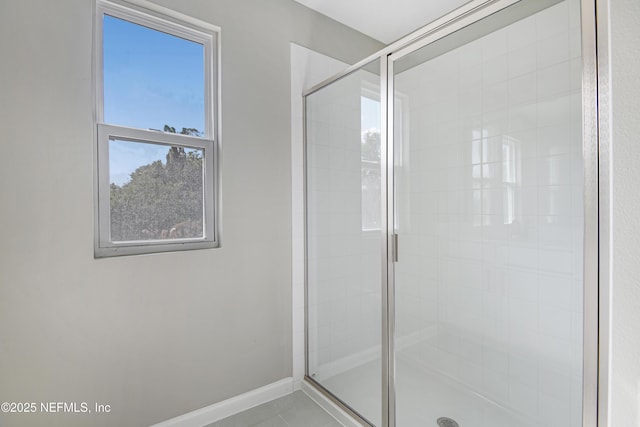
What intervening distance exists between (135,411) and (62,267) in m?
0.80

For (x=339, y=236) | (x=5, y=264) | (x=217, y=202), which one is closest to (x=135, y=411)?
(x=5, y=264)

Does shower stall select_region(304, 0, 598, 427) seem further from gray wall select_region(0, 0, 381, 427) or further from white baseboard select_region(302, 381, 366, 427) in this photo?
gray wall select_region(0, 0, 381, 427)

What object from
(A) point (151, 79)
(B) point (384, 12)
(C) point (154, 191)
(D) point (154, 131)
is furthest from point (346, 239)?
(B) point (384, 12)

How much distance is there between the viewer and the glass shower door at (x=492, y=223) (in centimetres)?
114

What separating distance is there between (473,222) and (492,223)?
0.27 ft

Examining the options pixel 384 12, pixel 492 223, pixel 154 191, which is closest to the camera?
pixel 492 223

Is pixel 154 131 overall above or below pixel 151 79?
below

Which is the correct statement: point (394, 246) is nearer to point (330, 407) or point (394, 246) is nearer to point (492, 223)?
point (492, 223)

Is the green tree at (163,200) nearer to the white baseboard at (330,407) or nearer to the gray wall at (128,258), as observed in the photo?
the gray wall at (128,258)

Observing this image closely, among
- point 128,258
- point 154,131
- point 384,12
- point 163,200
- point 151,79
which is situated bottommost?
point 128,258

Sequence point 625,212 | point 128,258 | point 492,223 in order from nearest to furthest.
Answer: point 625,212 → point 492,223 → point 128,258

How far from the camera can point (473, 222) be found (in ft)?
4.74

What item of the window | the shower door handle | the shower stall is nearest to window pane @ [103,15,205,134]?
the window

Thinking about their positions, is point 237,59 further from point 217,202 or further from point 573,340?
point 573,340
